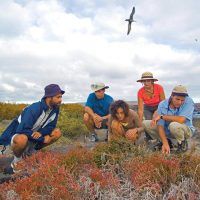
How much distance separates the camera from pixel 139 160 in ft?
16.8

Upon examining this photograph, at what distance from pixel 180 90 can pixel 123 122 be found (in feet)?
3.49

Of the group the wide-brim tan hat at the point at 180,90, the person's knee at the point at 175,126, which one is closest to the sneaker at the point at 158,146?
the person's knee at the point at 175,126

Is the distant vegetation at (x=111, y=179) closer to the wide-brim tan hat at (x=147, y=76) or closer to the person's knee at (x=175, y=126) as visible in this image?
the person's knee at (x=175, y=126)

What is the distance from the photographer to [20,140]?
650 cm

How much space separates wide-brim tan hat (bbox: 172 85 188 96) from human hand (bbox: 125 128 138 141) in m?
0.85

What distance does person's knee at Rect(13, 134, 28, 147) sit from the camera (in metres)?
6.50

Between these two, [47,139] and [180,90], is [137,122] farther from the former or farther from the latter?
[47,139]

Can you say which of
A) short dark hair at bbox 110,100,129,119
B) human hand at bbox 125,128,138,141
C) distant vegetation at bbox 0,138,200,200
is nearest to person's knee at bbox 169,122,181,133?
human hand at bbox 125,128,138,141

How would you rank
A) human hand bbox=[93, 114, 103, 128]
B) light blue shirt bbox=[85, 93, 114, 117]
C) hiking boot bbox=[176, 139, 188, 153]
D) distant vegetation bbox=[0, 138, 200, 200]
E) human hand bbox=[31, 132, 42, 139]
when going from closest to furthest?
distant vegetation bbox=[0, 138, 200, 200], human hand bbox=[31, 132, 42, 139], hiking boot bbox=[176, 139, 188, 153], human hand bbox=[93, 114, 103, 128], light blue shirt bbox=[85, 93, 114, 117]

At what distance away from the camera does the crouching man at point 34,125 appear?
6.54 meters

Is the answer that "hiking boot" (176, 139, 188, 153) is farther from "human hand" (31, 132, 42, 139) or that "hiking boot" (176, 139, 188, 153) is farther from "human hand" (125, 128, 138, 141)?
"human hand" (31, 132, 42, 139)

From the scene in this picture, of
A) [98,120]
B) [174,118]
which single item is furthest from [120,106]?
[98,120]

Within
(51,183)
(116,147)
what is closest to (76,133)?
(116,147)

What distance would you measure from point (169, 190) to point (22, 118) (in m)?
2.93
